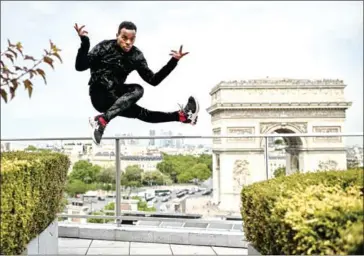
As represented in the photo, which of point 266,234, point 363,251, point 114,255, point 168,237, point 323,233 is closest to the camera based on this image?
point 363,251

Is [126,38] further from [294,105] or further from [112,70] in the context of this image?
[294,105]

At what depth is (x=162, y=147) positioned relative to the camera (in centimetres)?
479

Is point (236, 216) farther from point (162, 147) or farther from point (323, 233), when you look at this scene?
point (323, 233)

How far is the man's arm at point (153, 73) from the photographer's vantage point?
3.39m

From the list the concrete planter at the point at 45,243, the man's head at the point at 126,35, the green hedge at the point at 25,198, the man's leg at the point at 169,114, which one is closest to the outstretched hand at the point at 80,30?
the man's head at the point at 126,35

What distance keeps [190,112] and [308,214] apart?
1782mm

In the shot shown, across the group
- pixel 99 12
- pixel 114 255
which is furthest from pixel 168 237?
pixel 99 12

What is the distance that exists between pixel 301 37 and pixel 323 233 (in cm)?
1908

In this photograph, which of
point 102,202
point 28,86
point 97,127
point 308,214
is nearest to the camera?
point 308,214

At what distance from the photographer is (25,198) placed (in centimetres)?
251

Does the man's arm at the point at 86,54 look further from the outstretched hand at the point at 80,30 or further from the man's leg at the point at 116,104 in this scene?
the man's leg at the point at 116,104

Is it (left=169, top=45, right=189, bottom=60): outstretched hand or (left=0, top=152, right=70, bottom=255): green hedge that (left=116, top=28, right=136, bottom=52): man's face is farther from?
(left=0, top=152, right=70, bottom=255): green hedge

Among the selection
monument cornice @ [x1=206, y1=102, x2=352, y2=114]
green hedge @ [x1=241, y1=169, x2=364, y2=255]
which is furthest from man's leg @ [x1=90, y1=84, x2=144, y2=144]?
monument cornice @ [x1=206, y1=102, x2=352, y2=114]

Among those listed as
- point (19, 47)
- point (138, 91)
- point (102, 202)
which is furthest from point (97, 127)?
point (102, 202)
